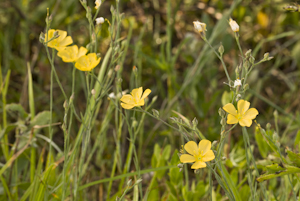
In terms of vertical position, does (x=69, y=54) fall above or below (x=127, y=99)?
above

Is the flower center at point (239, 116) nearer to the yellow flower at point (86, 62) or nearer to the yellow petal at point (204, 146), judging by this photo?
the yellow petal at point (204, 146)

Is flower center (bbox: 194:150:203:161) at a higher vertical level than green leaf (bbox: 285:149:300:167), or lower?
higher

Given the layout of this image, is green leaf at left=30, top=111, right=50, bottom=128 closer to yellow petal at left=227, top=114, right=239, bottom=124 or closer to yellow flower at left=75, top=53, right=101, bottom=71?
yellow flower at left=75, top=53, right=101, bottom=71

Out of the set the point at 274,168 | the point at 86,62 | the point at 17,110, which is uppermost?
the point at 86,62

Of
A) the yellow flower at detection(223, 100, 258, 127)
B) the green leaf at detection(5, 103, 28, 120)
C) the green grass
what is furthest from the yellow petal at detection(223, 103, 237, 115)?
the green leaf at detection(5, 103, 28, 120)

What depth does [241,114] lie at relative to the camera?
2.35ft

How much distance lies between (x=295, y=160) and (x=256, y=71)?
982 mm

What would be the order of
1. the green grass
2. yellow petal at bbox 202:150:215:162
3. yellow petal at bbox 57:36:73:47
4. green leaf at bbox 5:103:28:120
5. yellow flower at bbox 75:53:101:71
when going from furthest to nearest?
the green grass → green leaf at bbox 5:103:28:120 → yellow petal at bbox 57:36:73:47 → yellow flower at bbox 75:53:101:71 → yellow petal at bbox 202:150:215:162

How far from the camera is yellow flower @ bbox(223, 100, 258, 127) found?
26.7 inches

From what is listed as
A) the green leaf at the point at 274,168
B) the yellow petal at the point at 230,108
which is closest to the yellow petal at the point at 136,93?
the yellow petal at the point at 230,108

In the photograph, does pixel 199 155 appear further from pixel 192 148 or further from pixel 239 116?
pixel 239 116

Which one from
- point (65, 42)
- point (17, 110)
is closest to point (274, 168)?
point (65, 42)

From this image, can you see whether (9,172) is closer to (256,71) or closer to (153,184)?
(153,184)

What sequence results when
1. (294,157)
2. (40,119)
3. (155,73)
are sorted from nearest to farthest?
(294,157), (40,119), (155,73)
